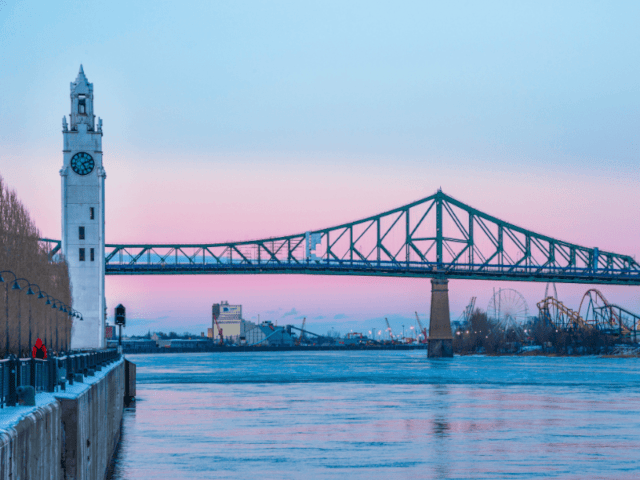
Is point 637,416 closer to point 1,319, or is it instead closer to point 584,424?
point 584,424

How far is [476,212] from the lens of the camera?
15138cm

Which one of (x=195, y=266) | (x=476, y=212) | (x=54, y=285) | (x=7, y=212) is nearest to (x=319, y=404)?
(x=7, y=212)

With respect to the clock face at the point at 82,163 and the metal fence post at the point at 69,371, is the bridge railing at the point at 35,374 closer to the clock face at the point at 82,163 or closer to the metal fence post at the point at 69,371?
the metal fence post at the point at 69,371

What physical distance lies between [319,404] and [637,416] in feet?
50.0

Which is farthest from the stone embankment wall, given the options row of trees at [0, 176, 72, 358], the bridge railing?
row of trees at [0, 176, 72, 358]

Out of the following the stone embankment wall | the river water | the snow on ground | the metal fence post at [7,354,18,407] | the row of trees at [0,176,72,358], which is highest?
the row of trees at [0,176,72,358]

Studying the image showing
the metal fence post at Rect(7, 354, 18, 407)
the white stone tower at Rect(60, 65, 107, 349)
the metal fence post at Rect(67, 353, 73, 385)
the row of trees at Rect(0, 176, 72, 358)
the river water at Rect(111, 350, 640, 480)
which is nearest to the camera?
the metal fence post at Rect(7, 354, 18, 407)

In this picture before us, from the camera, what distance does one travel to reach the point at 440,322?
14225cm

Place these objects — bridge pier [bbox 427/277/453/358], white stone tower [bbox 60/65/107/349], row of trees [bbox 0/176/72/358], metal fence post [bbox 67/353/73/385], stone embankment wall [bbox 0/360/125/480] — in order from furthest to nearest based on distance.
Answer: bridge pier [bbox 427/277/453/358], white stone tower [bbox 60/65/107/349], row of trees [bbox 0/176/72/358], metal fence post [bbox 67/353/73/385], stone embankment wall [bbox 0/360/125/480]

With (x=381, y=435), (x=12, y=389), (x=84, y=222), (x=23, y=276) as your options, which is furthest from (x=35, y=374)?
(x=84, y=222)

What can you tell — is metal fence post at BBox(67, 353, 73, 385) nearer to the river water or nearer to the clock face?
the river water

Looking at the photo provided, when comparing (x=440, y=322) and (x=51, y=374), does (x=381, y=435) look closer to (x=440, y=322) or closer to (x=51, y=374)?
(x=51, y=374)

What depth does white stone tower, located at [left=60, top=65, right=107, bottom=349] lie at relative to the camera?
6988cm

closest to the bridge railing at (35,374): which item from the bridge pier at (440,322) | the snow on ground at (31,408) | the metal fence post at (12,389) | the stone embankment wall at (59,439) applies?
→ the metal fence post at (12,389)
